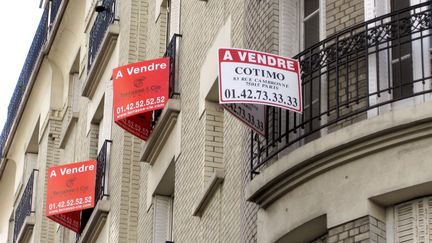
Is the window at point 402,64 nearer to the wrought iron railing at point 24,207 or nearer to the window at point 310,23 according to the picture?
the window at point 310,23

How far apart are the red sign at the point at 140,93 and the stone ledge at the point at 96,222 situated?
2448mm

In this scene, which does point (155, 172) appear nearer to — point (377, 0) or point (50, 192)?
point (50, 192)

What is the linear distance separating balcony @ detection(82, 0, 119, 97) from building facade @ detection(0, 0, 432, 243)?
4 centimetres

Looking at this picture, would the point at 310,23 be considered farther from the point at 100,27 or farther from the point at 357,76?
the point at 100,27

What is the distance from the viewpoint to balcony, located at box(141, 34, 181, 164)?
22781mm

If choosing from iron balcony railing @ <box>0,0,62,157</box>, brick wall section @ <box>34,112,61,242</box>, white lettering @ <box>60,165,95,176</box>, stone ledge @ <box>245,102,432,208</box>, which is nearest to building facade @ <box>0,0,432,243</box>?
stone ledge @ <box>245,102,432,208</box>

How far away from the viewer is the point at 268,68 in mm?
17094

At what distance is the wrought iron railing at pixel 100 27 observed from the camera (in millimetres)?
29609

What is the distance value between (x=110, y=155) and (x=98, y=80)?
120 inches

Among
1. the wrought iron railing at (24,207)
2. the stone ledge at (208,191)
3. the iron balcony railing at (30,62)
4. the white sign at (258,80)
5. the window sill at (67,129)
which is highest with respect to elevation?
the iron balcony railing at (30,62)

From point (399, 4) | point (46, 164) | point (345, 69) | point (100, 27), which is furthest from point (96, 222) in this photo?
point (399, 4)

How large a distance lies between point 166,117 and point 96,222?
4.73 meters

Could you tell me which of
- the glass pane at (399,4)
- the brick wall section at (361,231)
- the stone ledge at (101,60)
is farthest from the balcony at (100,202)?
the brick wall section at (361,231)

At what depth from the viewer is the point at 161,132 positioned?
23.6 m
